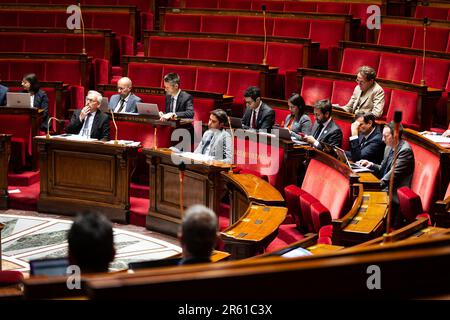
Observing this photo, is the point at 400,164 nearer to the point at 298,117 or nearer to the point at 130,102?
the point at 298,117

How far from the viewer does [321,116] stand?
10.8 feet

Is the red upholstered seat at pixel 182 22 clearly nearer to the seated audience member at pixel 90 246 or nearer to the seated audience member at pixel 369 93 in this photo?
the seated audience member at pixel 369 93

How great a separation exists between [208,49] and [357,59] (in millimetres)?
925

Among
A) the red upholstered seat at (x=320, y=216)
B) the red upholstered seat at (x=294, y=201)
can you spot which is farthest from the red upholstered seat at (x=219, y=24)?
the red upholstered seat at (x=320, y=216)

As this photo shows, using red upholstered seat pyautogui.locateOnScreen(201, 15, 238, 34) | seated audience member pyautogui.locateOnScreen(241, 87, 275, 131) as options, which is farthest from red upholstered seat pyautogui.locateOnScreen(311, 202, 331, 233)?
red upholstered seat pyautogui.locateOnScreen(201, 15, 238, 34)

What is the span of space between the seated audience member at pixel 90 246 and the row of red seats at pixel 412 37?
3.28 meters

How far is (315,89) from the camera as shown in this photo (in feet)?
13.2

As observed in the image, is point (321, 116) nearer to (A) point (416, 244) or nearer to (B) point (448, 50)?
(B) point (448, 50)

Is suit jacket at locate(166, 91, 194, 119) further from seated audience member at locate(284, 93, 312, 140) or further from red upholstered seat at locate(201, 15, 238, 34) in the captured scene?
red upholstered seat at locate(201, 15, 238, 34)

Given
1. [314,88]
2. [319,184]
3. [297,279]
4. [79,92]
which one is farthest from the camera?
[79,92]

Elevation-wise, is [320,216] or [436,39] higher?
[436,39]

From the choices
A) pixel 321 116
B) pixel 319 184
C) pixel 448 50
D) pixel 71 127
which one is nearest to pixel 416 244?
pixel 319 184

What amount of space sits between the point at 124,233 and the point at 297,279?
2457mm

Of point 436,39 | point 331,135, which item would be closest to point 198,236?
point 331,135
